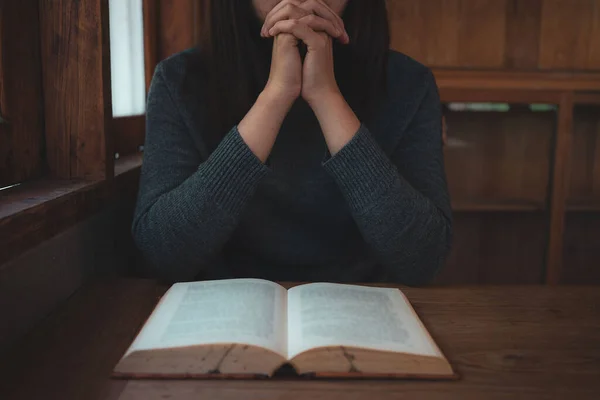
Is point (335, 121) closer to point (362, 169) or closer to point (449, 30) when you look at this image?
point (362, 169)

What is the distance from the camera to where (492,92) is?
1985 mm

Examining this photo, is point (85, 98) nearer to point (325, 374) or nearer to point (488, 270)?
point (325, 374)

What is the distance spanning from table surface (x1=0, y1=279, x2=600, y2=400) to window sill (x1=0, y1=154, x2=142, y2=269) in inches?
4.0

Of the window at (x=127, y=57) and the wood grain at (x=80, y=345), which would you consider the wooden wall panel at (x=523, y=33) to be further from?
the wood grain at (x=80, y=345)

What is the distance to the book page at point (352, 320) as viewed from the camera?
0.58 m

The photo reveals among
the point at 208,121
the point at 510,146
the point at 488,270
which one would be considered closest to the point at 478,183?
the point at 510,146

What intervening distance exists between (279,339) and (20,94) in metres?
0.57

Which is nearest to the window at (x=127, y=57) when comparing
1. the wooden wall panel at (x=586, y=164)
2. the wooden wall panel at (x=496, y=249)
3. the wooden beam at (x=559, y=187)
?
the wooden wall panel at (x=496, y=249)

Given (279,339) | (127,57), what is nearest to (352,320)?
(279,339)

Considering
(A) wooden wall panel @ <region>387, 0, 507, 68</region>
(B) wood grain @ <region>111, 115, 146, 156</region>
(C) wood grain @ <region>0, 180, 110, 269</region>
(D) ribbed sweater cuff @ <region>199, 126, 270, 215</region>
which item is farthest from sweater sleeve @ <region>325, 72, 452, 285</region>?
(A) wooden wall panel @ <region>387, 0, 507, 68</region>

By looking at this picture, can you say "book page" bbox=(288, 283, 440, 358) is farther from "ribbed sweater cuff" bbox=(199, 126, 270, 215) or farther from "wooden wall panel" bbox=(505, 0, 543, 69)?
"wooden wall panel" bbox=(505, 0, 543, 69)

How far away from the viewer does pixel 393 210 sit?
2.94ft

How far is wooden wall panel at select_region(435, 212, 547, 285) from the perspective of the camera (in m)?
2.18

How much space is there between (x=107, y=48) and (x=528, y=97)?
147 cm
